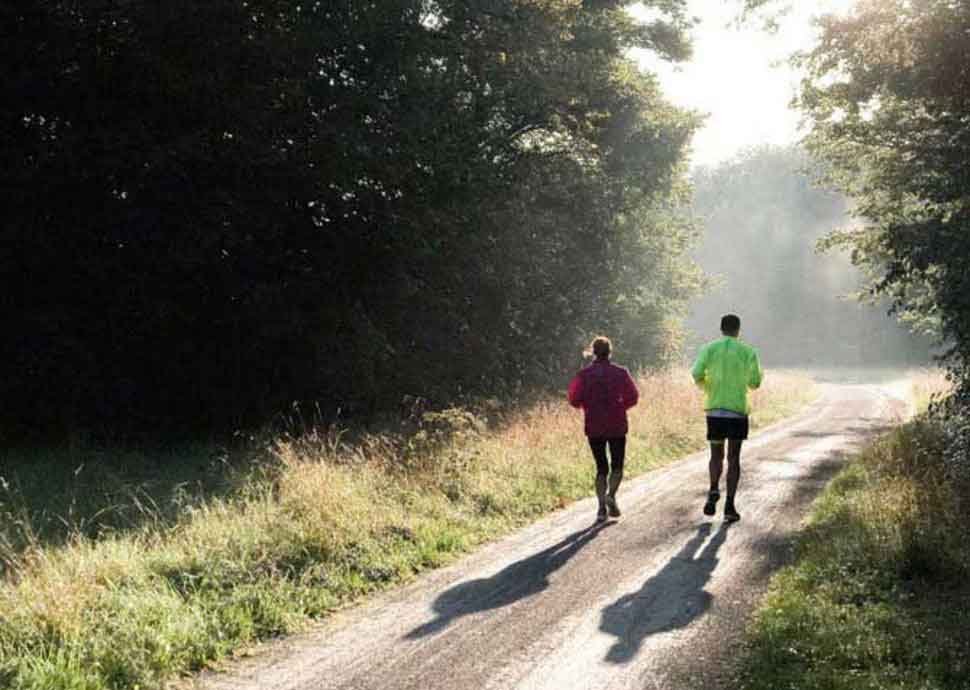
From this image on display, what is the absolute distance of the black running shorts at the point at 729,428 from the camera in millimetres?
10328

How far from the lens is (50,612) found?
235 inches

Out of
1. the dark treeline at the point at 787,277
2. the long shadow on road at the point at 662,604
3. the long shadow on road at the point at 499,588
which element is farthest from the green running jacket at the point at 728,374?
the dark treeline at the point at 787,277

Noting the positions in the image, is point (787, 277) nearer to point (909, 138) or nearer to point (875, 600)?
point (909, 138)

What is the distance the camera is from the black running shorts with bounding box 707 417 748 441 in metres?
10.3

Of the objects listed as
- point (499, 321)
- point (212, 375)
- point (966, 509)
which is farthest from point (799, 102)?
point (212, 375)

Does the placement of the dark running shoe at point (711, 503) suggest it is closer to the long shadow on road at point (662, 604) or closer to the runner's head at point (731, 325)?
the long shadow on road at point (662, 604)

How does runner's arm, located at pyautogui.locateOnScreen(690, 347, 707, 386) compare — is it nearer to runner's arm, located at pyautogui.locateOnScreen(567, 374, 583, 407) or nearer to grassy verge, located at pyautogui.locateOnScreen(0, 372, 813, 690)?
runner's arm, located at pyautogui.locateOnScreen(567, 374, 583, 407)

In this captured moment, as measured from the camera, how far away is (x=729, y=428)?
33.9 feet

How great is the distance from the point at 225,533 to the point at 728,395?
5.83 m

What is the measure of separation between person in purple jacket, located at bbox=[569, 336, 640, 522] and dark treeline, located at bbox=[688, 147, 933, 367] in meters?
83.8

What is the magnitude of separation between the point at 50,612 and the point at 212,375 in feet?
33.0

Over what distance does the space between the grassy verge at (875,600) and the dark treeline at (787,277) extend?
84971 mm

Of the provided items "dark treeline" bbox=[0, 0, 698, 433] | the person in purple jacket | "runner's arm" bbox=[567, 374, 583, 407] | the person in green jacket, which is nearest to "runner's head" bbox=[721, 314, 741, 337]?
the person in green jacket

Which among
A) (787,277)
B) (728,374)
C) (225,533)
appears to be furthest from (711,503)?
(787,277)
